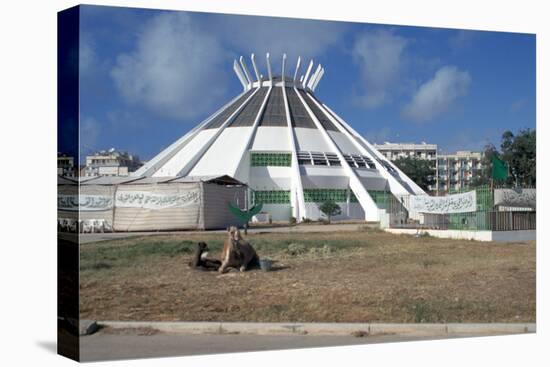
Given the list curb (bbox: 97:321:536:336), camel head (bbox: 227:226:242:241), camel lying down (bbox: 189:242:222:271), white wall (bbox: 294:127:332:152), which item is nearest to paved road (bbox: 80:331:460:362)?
curb (bbox: 97:321:536:336)

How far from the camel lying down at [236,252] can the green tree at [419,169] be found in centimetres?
2662

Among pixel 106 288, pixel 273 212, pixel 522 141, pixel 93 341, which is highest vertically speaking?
pixel 522 141

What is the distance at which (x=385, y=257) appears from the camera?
1712cm

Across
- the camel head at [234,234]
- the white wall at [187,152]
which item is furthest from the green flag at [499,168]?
the white wall at [187,152]

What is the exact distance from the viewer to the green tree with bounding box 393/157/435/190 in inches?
1642

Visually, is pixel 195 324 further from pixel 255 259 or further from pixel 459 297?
pixel 459 297

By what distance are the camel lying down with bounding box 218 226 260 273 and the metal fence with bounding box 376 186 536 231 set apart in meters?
6.91

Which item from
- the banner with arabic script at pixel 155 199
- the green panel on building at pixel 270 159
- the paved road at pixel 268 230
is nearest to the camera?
the paved road at pixel 268 230

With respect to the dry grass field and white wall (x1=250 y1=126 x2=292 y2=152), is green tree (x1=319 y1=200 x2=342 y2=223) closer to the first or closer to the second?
white wall (x1=250 y1=126 x2=292 y2=152)

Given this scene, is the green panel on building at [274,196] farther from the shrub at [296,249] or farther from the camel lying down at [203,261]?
the camel lying down at [203,261]

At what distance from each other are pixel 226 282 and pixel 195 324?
1668 mm

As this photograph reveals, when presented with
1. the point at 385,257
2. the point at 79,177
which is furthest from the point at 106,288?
the point at 385,257

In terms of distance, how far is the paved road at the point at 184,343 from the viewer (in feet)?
41.2

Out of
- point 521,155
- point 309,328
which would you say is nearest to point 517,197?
point 521,155
